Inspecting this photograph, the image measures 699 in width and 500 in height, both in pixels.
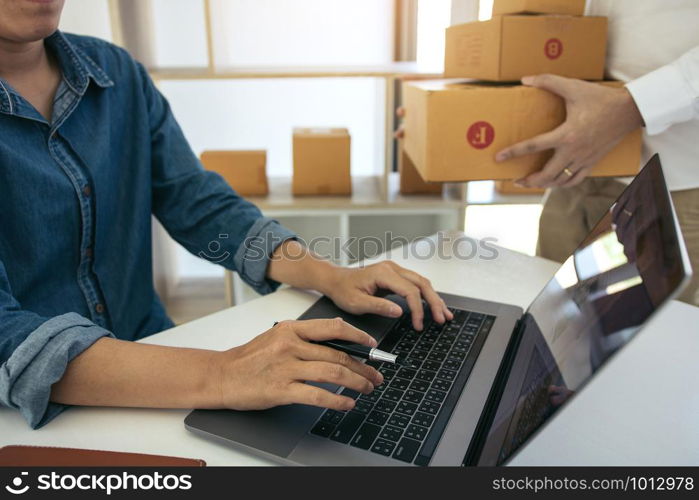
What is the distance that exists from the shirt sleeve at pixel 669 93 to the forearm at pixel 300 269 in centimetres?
62

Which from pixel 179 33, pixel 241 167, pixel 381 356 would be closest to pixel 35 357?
pixel 381 356

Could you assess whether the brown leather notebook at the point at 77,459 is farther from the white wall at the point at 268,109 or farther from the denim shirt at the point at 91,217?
the white wall at the point at 268,109

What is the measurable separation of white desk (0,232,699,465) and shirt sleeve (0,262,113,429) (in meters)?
0.03

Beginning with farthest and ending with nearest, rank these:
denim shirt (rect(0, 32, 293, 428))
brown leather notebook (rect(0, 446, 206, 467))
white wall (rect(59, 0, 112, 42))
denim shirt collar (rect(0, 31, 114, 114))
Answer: white wall (rect(59, 0, 112, 42))
denim shirt collar (rect(0, 31, 114, 114))
denim shirt (rect(0, 32, 293, 428))
brown leather notebook (rect(0, 446, 206, 467))

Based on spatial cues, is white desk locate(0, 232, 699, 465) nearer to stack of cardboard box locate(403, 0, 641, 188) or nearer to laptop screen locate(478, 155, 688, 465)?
laptop screen locate(478, 155, 688, 465)

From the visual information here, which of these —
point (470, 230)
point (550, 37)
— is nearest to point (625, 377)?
point (550, 37)

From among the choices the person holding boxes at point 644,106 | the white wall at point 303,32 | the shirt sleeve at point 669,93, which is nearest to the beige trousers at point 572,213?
the person holding boxes at point 644,106

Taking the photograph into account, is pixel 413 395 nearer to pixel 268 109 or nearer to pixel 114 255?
pixel 114 255

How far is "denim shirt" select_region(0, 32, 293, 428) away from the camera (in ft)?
2.16

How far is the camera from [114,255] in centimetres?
103

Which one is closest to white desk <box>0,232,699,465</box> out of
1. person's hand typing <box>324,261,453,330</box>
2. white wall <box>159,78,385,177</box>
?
person's hand typing <box>324,261,453,330</box>

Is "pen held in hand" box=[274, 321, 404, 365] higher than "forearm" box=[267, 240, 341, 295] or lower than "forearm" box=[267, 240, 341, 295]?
higher

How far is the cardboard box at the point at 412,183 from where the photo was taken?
2.10 meters

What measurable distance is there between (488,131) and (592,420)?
2.12 feet
